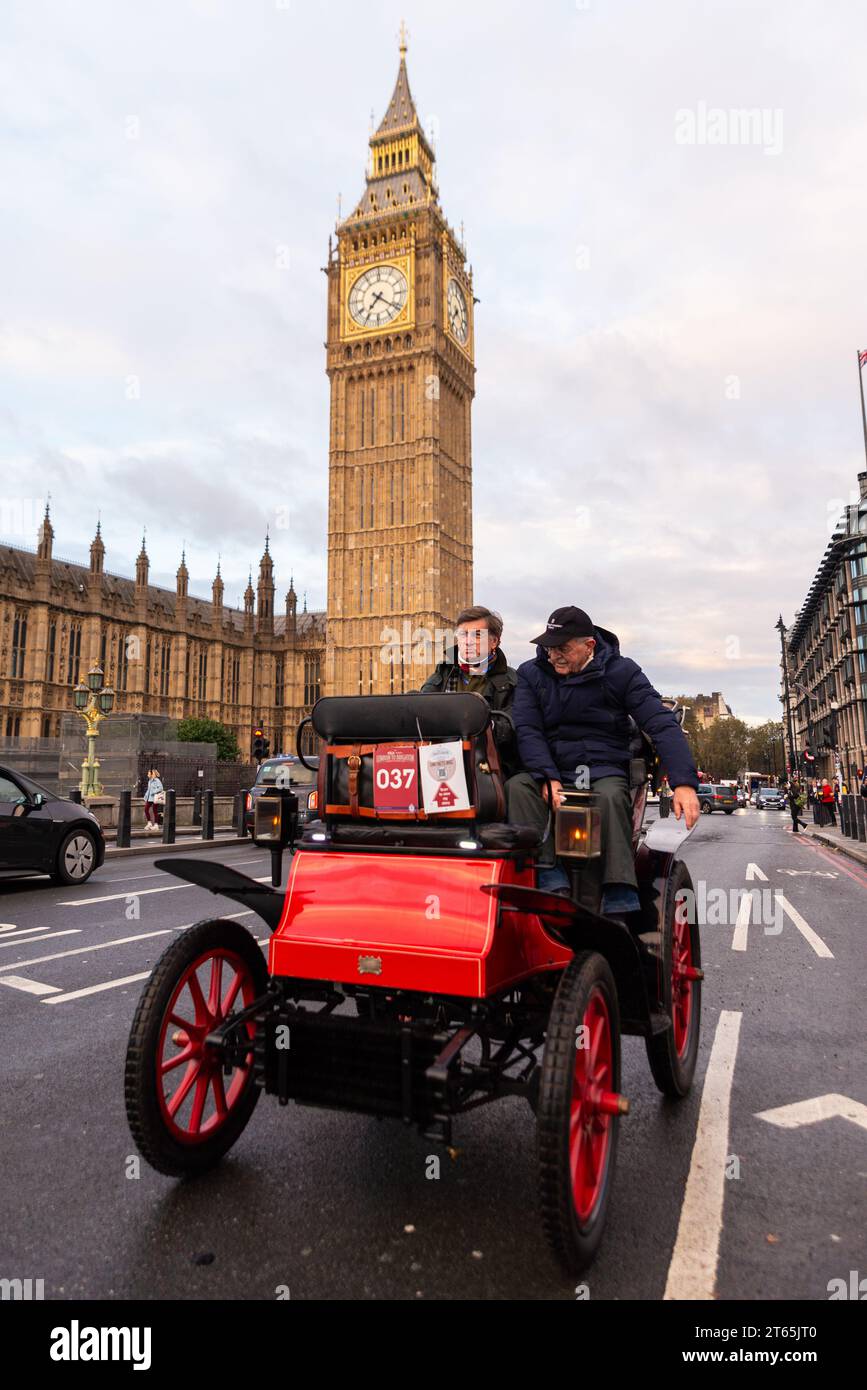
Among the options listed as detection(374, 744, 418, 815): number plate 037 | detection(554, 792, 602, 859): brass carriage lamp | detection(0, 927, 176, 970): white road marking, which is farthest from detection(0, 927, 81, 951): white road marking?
detection(554, 792, 602, 859): brass carriage lamp

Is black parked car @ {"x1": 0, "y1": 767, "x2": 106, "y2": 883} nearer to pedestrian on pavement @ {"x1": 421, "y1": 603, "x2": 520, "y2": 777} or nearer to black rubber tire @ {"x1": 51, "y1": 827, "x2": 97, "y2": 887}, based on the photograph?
black rubber tire @ {"x1": 51, "y1": 827, "x2": 97, "y2": 887}

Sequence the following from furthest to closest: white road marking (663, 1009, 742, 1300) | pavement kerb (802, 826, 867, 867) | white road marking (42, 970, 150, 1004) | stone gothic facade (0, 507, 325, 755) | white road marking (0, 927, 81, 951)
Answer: stone gothic facade (0, 507, 325, 755)
pavement kerb (802, 826, 867, 867)
white road marking (0, 927, 81, 951)
white road marking (42, 970, 150, 1004)
white road marking (663, 1009, 742, 1300)

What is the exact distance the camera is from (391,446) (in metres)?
71.5

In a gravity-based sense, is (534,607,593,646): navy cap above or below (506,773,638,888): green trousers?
above

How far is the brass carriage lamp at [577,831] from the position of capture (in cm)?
250

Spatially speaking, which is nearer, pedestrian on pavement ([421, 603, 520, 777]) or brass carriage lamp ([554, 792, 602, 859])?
brass carriage lamp ([554, 792, 602, 859])

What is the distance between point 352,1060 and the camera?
229cm

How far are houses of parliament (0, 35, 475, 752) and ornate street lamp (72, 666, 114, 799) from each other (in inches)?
1724

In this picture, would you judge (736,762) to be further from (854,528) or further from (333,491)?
(333,491)

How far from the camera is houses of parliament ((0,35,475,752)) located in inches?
2638

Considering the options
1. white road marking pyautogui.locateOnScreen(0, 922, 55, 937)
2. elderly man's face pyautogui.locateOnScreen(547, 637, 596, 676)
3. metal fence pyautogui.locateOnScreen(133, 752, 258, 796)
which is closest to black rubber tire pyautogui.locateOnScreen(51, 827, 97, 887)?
white road marking pyautogui.locateOnScreen(0, 922, 55, 937)

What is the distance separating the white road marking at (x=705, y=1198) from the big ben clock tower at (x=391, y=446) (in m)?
63.3

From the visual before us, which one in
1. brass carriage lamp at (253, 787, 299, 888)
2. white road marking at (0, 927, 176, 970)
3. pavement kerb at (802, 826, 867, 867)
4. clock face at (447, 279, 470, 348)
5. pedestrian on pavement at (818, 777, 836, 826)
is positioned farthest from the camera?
clock face at (447, 279, 470, 348)

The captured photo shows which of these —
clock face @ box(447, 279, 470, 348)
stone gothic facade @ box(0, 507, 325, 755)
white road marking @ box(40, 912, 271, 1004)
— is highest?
clock face @ box(447, 279, 470, 348)
